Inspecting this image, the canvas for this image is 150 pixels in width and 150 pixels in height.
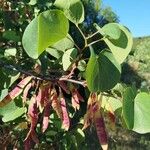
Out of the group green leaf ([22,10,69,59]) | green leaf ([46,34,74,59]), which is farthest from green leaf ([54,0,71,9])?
green leaf ([22,10,69,59])

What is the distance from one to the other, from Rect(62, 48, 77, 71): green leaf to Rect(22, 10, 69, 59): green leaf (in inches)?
12.9

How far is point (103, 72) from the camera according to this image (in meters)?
1.05

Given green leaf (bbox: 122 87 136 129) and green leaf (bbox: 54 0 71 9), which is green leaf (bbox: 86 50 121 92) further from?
green leaf (bbox: 54 0 71 9)

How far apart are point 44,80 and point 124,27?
0.30 metres

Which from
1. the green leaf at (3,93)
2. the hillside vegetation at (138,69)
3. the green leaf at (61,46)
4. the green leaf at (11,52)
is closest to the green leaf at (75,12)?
the green leaf at (61,46)

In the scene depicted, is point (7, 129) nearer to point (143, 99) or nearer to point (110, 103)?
point (110, 103)

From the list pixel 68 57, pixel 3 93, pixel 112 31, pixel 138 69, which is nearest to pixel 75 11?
pixel 112 31

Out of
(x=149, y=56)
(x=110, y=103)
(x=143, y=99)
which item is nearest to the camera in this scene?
(x=143, y=99)

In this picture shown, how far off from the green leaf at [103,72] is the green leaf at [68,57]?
0.28 metres

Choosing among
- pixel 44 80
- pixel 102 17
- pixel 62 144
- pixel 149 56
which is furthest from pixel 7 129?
pixel 149 56

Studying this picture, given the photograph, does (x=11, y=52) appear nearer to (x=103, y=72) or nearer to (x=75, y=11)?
(x=75, y=11)

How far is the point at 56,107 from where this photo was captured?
4.14ft

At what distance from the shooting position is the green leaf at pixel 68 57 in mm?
1345

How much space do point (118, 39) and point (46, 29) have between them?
0.81ft
